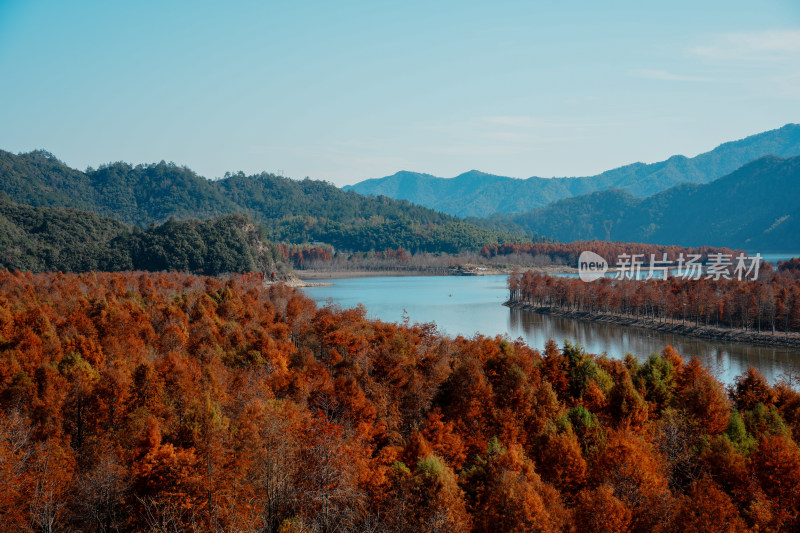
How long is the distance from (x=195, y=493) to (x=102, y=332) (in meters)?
17.2

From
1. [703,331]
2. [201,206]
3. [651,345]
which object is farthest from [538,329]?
[201,206]

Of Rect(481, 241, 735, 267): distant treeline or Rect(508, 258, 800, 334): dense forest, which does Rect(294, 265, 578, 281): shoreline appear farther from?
Rect(508, 258, 800, 334): dense forest

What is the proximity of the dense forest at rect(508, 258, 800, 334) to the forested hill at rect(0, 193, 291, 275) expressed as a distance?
39.1 m

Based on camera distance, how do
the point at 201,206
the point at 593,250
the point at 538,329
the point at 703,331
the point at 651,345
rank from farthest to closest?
the point at 201,206 → the point at 593,250 → the point at 538,329 → the point at 703,331 → the point at 651,345

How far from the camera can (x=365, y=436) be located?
18281mm

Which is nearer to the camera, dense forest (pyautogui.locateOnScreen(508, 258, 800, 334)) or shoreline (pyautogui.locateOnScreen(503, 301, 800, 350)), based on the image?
shoreline (pyautogui.locateOnScreen(503, 301, 800, 350))

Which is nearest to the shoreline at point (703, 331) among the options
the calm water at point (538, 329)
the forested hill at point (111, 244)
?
the calm water at point (538, 329)

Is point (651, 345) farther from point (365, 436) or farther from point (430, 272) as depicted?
point (430, 272)

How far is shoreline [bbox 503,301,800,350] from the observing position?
40375mm

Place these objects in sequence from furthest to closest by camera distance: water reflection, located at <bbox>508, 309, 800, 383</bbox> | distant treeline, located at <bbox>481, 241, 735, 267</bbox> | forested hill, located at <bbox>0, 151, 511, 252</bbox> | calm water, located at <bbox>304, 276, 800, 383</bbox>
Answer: forested hill, located at <bbox>0, 151, 511, 252</bbox> < distant treeline, located at <bbox>481, 241, 735, 267</bbox> < calm water, located at <bbox>304, 276, 800, 383</bbox> < water reflection, located at <bbox>508, 309, 800, 383</bbox>

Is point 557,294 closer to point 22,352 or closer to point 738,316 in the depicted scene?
point 738,316

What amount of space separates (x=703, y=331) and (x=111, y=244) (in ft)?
215

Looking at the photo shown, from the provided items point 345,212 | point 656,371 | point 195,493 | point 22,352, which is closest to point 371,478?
point 195,493

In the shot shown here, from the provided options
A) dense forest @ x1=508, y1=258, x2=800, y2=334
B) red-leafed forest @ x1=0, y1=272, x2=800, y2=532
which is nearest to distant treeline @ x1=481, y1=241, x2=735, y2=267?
dense forest @ x1=508, y1=258, x2=800, y2=334
